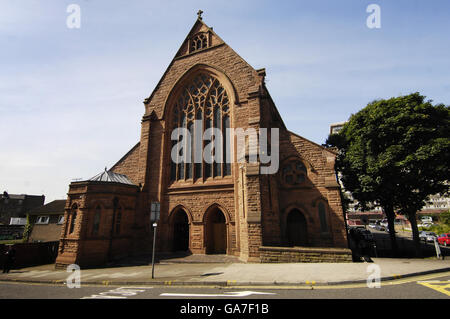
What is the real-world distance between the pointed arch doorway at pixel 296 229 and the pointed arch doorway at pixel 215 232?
424cm

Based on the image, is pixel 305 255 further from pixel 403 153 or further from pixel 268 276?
pixel 403 153

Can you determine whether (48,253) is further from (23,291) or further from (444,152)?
(444,152)

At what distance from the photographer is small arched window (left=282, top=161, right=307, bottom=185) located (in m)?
14.8

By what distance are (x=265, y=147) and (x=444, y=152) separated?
1087 cm

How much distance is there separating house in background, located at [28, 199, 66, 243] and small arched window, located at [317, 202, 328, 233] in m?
26.9

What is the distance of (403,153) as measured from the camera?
14.8 metres

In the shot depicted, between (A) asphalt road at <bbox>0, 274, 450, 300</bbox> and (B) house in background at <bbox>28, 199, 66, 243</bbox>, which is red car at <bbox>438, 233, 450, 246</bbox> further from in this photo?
(B) house in background at <bbox>28, 199, 66, 243</bbox>

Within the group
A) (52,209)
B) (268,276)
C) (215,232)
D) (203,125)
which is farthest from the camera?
(52,209)

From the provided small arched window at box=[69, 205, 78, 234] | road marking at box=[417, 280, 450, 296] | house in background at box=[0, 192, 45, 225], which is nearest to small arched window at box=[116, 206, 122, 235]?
small arched window at box=[69, 205, 78, 234]

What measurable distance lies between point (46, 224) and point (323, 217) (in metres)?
29.9

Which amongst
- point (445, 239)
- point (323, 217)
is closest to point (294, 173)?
point (323, 217)

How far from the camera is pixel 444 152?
1366 centimetres

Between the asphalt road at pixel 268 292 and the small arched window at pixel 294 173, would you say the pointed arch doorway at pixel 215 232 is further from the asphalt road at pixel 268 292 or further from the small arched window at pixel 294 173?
the asphalt road at pixel 268 292
